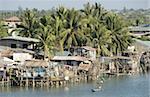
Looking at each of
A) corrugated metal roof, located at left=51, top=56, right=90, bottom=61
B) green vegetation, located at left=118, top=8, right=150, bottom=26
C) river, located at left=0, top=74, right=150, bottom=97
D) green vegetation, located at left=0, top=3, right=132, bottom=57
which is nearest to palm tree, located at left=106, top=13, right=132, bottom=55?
green vegetation, located at left=0, top=3, right=132, bottom=57

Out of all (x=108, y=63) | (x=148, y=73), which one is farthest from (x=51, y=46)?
(x=148, y=73)

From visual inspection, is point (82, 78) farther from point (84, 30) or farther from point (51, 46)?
point (84, 30)

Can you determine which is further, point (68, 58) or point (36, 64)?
point (68, 58)

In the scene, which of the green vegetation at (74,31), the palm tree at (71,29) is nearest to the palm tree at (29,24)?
the green vegetation at (74,31)

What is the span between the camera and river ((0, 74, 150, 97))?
14.9m

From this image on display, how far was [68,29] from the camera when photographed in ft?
65.8

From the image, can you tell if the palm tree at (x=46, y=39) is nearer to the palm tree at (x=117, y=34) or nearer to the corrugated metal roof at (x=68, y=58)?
the corrugated metal roof at (x=68, y=58)

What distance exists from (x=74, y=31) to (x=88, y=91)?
5148 mm

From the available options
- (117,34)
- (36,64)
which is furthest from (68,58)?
(117,34)

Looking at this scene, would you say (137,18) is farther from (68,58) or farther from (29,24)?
(68,58)

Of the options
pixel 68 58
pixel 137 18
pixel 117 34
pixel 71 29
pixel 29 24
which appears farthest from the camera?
pixel 137 18

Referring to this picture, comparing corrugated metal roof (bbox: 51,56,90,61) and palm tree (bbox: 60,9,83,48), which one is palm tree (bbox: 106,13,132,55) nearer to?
palm tree (bbox: 60,9,83,48)

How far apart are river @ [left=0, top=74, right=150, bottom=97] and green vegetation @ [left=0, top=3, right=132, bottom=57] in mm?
2740

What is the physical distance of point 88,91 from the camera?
50.9 ft
